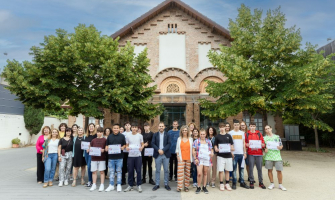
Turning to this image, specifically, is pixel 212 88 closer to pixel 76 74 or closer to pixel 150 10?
pixel 76 74

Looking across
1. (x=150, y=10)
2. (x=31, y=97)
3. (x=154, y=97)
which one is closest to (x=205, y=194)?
(x=31, y=97)

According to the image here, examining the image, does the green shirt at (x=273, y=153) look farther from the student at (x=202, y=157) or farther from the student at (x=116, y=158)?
the student at (x=116, y=158)

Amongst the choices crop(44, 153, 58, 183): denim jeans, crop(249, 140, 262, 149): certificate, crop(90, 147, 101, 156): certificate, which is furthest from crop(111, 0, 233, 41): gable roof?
crop(90, 147, 101, 156): certificate

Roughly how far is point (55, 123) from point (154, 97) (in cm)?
1730

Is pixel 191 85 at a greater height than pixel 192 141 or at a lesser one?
greater

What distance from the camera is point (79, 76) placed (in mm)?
11305

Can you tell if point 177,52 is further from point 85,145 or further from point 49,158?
point 49,158

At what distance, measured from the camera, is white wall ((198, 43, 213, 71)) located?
1667 cm

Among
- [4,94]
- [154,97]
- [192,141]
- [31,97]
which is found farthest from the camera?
[4,94]

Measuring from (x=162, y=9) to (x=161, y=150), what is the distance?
14.2 m

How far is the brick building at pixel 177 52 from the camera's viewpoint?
16438 millimetres

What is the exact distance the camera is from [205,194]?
239 inches

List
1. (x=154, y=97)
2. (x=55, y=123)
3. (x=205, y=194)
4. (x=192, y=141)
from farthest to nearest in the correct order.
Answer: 1. (x=55, y=123)
2. (x=154, y=97)
3. (x=192, y=141)
4. (x=205, y=194)

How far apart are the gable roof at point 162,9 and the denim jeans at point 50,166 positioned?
12045 millimetres
